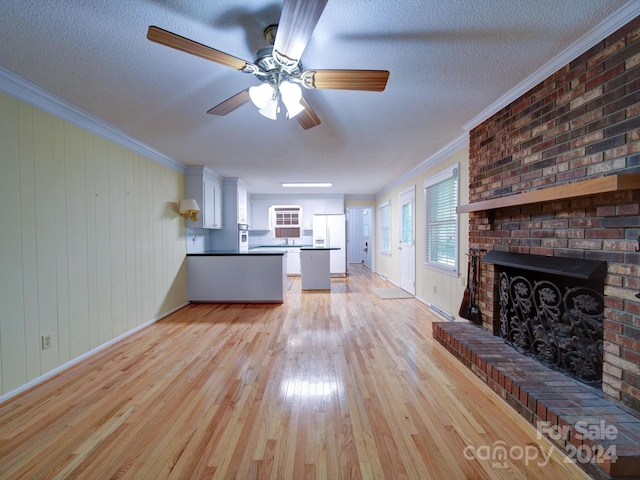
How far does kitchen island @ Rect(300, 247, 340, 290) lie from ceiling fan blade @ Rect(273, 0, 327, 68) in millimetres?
4575

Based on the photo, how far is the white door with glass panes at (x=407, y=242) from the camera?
522 cm

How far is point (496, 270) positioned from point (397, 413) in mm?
1733

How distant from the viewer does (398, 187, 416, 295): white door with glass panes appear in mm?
5219

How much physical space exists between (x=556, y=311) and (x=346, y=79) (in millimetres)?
2194

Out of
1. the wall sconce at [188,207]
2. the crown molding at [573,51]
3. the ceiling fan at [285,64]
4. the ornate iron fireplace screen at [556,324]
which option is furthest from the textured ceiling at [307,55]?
the ornate iron fireplace screen at [556,324]

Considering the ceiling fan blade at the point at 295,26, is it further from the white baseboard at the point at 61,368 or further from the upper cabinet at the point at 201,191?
the upper cabinet at the point at 201,191

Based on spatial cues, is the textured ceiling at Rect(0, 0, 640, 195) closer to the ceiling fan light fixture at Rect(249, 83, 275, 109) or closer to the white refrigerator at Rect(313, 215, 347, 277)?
the ceiling fan light fixture at Rect(249, 83, 275, 109)

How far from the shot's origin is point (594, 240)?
1.70 metres

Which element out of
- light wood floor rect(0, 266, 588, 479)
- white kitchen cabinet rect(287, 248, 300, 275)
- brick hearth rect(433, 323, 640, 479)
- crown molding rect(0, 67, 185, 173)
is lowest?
light wood floor rect(0, 266, 588, 479)

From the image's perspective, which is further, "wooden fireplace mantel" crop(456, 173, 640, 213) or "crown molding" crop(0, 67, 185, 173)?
"crown molding" crop(0, 67, 185, 173)

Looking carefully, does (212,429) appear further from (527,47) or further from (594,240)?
(527,47)

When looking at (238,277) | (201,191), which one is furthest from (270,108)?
(238,277)

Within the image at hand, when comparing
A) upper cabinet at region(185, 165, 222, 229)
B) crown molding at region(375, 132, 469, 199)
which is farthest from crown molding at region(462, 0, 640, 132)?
upper cabinet at region(185, 165, 222, 229)

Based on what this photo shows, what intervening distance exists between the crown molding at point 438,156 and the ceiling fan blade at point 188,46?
2848mm
